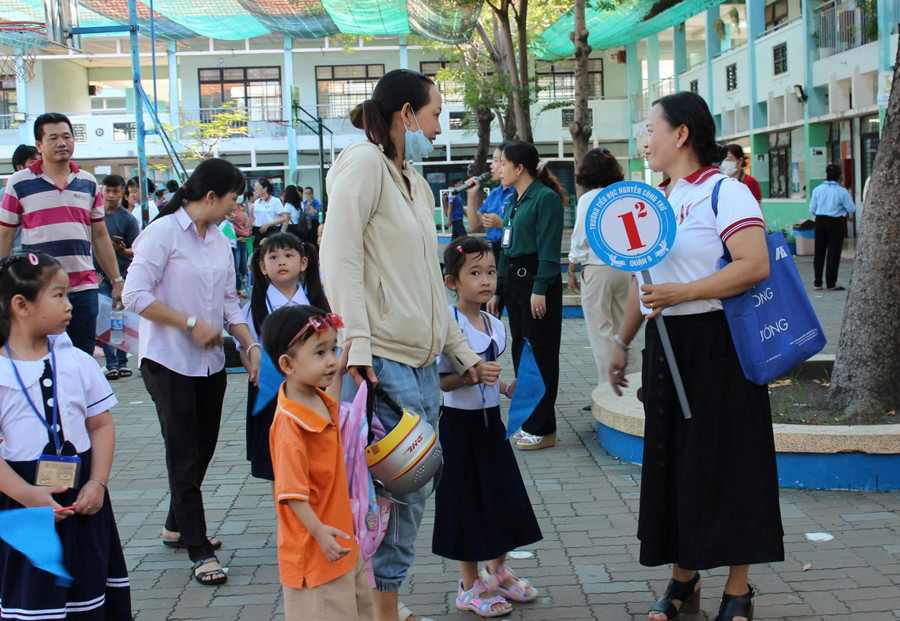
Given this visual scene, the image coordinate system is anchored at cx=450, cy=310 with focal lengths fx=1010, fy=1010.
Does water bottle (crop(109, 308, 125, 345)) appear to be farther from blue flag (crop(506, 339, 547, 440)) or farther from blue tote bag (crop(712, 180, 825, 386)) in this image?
blue tote bag (crop(712, 180, 825, 386))

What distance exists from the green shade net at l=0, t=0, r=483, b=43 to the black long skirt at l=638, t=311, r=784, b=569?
1936cm

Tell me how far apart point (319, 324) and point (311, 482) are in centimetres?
49

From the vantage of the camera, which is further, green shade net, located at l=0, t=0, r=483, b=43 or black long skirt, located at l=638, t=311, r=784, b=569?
green shade net, located at l=0, t=0, r=483, b=43

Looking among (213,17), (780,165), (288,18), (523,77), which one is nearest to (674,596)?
(523,77)

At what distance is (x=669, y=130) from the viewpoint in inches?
145

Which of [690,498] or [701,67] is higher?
[701,67]

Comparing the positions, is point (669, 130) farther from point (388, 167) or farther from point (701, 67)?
point (701, 67)

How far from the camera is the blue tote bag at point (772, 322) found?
11.6ft

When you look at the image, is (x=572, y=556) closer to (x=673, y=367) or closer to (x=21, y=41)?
(x=673, y=367)

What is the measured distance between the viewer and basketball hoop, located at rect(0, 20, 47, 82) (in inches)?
521

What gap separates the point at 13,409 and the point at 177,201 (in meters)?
1.65

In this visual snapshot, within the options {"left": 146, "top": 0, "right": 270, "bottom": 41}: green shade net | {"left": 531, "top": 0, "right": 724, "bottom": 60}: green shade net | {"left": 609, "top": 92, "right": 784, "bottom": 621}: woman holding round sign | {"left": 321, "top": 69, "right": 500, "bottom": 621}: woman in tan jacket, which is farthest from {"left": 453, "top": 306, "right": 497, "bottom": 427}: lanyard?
{"left": 146, "top": 0, "right": 270, "bottom": 41}: green shade net

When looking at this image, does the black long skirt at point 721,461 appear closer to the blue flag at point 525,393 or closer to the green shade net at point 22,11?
the blue flag at point 525,393

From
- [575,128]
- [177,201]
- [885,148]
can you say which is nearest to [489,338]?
[177,201]
